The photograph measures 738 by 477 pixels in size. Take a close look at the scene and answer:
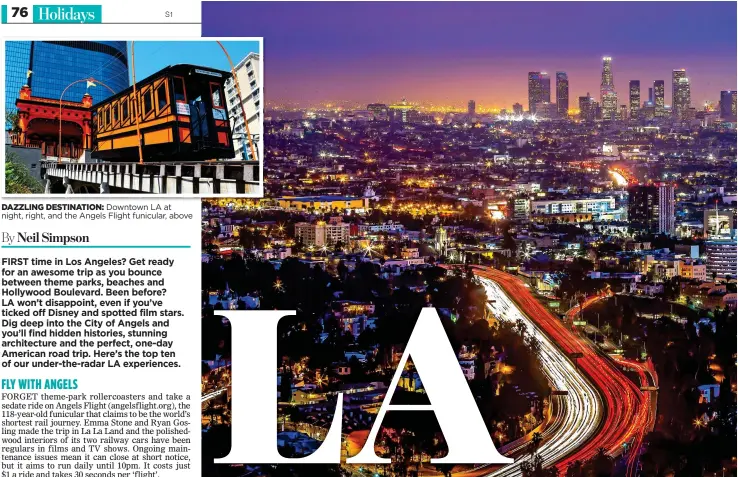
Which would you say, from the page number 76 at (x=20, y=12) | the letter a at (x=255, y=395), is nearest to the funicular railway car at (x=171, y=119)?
the page number 76 at (x=20, y=12)

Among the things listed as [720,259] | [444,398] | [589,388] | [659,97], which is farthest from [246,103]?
[659,97]

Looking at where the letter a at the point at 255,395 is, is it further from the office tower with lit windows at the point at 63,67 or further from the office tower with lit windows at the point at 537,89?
the office tower with lit windows at the point at 537,89

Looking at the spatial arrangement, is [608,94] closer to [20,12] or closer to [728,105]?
[728,105]

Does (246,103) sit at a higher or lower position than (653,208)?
higher

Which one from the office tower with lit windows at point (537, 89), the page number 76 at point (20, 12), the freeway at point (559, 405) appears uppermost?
the office tower with lit windows at point (537, 89)

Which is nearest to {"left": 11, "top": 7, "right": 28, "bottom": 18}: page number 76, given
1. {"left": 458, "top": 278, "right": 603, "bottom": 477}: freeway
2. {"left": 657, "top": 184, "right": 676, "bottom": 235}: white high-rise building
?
{"left": 458, "top": 278, "right": 603, "bottom": 477}: freeway

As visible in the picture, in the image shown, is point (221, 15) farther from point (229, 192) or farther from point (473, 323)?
point (229, 192)
